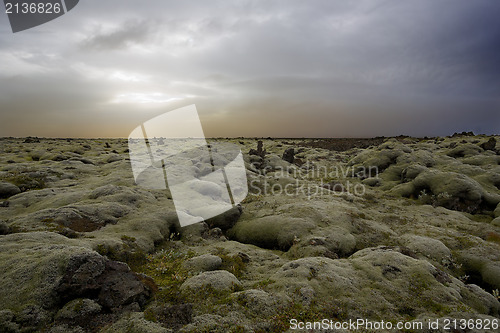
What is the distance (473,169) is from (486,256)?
28.9 metres

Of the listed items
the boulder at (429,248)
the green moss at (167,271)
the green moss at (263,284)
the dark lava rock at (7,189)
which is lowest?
the boulder at (429,248)

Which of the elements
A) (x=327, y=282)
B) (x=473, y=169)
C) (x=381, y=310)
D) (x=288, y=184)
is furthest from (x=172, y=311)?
(x=473, y=169)

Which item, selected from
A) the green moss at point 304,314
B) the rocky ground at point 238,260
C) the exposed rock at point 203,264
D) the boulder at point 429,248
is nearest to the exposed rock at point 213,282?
the rocky ground at point 238,260

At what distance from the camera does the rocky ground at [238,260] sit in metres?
9.70

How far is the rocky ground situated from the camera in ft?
31.8

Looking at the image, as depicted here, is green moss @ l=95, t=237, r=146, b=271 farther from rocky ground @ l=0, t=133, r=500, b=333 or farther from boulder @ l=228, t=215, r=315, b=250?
boulder @ l=228, t=215, r=315, b=250

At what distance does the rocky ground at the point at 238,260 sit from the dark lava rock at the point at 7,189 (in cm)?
13

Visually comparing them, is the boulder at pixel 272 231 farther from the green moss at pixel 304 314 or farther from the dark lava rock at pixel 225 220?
the green moss at pixel 304 314

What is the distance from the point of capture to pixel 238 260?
1523 cm

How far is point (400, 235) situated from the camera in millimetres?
21859

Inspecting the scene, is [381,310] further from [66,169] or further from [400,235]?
[66,169]

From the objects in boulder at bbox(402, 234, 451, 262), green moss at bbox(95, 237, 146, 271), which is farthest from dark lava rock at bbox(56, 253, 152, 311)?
boulder at bbox(402, 234, 451, 262)

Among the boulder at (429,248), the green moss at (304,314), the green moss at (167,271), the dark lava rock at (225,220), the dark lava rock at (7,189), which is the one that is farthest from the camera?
the dark lava rock at (7,189)

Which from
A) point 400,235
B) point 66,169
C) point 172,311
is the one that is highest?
point 66,169
